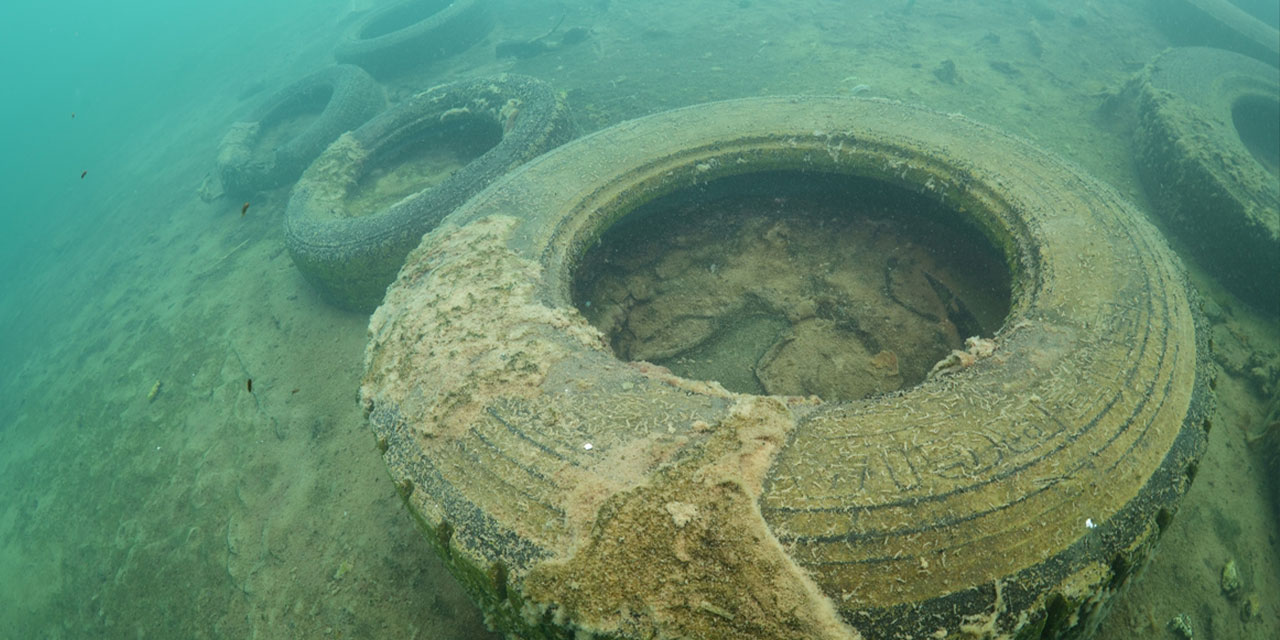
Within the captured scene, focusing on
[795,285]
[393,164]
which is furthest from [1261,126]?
[393,164]

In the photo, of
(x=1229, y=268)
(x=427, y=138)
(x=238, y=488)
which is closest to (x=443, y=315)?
(x=238, y=488)

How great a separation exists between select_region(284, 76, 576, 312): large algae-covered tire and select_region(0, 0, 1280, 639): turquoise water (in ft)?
2.04

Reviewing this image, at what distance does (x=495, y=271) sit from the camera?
8.38 feet

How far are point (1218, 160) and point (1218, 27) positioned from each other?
5800mm

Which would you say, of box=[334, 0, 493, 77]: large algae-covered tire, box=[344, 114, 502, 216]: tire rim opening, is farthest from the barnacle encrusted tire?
box=[334, 0, 493, 77]: large algae-covered tire

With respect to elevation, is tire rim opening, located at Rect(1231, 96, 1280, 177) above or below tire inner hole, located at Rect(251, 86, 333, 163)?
above

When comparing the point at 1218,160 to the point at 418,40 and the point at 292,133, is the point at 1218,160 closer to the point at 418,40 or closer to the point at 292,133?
the point at 418,40

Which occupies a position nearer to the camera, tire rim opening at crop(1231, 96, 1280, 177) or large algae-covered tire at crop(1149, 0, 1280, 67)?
tire rim opening at crop(1231, 96, 1280, 177)

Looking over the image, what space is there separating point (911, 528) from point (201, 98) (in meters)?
24.4

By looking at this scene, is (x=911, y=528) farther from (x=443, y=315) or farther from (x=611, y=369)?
(x=443, y=315)

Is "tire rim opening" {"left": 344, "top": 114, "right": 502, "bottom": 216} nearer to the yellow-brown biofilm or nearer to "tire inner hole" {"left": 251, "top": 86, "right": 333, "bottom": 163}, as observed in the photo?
"tire inner hole" {"left": 251, "top": 86, "right": 333, "bottom": 163}

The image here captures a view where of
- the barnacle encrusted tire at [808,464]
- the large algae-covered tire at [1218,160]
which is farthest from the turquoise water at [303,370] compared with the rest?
the barnacle encrusted tire at [808,464]

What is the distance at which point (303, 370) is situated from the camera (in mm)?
4785

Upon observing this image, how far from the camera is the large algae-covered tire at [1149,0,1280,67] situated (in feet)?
24.2
